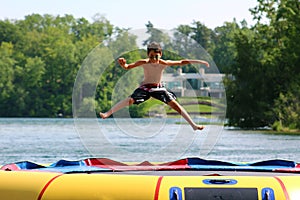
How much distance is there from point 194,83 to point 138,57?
2.27ft

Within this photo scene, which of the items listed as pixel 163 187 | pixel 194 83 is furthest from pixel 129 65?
pixel 163 187

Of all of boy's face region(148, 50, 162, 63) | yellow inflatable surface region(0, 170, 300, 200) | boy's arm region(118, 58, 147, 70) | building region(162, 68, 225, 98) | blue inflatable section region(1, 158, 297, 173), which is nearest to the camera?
yellow inflatable surface region(0, 170, 300, 200)

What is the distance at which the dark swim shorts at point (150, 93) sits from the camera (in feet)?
26.2

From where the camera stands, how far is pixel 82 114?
8891 mm

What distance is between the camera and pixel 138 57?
32.2ft

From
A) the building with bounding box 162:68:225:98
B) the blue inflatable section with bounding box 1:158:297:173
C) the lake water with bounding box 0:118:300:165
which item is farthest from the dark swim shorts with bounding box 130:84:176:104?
the building with bounding box 162:68:225:98

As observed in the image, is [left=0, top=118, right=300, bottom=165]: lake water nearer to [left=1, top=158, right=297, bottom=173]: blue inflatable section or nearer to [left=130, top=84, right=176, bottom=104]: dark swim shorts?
[left=1, top=158, right=297, bottom=173]: blue inflatable section

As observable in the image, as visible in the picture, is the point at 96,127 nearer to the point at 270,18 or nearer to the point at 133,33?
the point at 133,33

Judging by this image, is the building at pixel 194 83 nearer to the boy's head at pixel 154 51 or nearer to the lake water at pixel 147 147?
the lake water at pixel 147 147

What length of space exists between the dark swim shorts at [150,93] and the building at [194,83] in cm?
108

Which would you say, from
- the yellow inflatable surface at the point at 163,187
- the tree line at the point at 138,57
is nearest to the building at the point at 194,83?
the tree line at the point at 138,57

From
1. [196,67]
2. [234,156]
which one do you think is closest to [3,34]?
[234,156]

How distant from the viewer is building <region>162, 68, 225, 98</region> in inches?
364

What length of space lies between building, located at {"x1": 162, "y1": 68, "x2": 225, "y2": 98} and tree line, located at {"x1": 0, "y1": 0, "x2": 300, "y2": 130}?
0.97ft
